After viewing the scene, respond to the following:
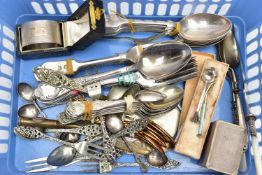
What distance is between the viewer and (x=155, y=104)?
638 mm

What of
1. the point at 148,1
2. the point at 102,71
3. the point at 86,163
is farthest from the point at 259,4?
the point at 86,163

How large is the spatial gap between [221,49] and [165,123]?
215 millimetres

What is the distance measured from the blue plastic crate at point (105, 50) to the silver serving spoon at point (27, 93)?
0.07ft

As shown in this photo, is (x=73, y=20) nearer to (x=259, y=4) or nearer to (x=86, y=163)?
(x=86, y=163)

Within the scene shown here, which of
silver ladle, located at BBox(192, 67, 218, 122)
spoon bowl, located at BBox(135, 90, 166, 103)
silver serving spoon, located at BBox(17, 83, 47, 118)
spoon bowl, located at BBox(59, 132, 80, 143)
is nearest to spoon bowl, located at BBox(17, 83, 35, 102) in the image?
silver serving spoon, located at BBox(17, 83, 47, 118)

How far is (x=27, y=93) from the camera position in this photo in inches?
27.1

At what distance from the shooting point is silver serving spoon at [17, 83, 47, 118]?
68cm

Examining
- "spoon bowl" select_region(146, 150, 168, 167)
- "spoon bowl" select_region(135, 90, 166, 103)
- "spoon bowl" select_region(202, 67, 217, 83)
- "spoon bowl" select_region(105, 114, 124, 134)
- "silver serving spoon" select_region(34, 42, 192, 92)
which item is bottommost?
"spoon bowl" select_region(146, 150, 168, 167)

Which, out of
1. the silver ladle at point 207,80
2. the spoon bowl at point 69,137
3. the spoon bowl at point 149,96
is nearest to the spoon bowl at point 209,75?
the silver ladle at point 207,80

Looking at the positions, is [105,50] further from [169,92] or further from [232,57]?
[232,57]

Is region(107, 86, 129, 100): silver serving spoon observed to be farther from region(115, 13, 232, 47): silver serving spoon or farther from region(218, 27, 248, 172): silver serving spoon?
region(218, 27, 248, 172): silver serving spoon

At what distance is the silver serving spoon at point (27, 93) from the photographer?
2.25ft

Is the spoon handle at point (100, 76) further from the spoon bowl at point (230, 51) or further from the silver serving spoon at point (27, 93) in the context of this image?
the spoon bowl at point (230, 51)

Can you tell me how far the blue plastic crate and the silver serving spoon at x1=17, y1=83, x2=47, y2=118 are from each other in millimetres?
21
